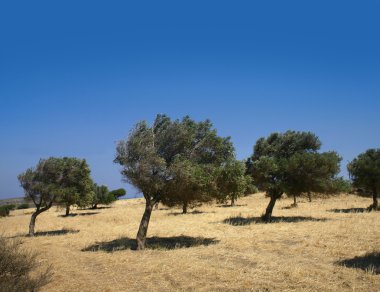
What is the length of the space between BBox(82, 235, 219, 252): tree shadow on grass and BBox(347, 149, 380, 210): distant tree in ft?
81.6

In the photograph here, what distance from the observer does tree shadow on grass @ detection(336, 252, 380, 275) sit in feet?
45.9

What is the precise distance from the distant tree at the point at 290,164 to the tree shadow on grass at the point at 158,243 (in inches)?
424

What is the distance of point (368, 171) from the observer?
1615 inches

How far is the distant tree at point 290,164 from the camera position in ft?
104

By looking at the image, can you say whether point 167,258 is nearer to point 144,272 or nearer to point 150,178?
point 144,272

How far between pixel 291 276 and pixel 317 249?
6223mm

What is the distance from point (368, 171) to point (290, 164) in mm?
15099

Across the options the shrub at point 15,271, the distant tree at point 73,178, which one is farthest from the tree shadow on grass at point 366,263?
the distant tree at point 73,178

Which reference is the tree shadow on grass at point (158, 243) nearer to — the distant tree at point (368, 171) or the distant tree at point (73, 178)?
the distant tree at point (73, 178)

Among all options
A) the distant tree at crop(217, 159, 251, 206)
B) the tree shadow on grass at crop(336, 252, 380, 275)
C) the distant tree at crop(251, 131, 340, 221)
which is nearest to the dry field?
the tree shadow on grass at crop(336, 252, 380, 275)

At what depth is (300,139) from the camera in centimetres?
3353

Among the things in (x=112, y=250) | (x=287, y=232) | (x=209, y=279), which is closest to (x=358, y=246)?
(x=287, y=232)

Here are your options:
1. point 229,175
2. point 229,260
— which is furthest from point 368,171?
point 229,260

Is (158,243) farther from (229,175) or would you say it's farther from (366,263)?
(366,263)
